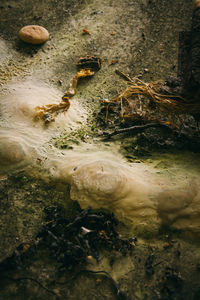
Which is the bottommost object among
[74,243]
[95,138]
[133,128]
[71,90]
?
[74,243]

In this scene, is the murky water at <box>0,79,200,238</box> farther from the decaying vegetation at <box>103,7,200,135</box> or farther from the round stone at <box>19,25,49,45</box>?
the round stone at <box>19,25,49,45</box>

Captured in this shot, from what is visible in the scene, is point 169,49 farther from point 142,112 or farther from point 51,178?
point 51,178

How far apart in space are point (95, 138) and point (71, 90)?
95 centimetres

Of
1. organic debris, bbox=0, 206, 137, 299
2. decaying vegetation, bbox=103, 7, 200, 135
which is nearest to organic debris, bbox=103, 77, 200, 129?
decaying vegetation, bbox=103, 7, 200, 135

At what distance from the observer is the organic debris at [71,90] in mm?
3076

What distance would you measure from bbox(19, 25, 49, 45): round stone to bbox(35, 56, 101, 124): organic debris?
32.4 inches

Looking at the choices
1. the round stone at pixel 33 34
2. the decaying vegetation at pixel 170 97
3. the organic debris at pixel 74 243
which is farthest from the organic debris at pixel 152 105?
the round stone at pixel 33 34

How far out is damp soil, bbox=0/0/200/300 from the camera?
2041 millimetres

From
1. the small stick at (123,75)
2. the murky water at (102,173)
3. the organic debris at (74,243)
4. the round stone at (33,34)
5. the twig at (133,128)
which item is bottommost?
the organic debris at (74,243)

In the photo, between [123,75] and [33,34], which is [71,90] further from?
[33,34]

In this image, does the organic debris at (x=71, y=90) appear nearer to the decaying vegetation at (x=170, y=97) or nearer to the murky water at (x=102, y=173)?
the murky water at (x=102, y=173)

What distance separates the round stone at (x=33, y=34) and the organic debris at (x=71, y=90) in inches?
32.4

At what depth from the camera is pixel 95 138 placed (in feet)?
10.3

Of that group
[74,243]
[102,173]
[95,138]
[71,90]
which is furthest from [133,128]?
[74,243]
